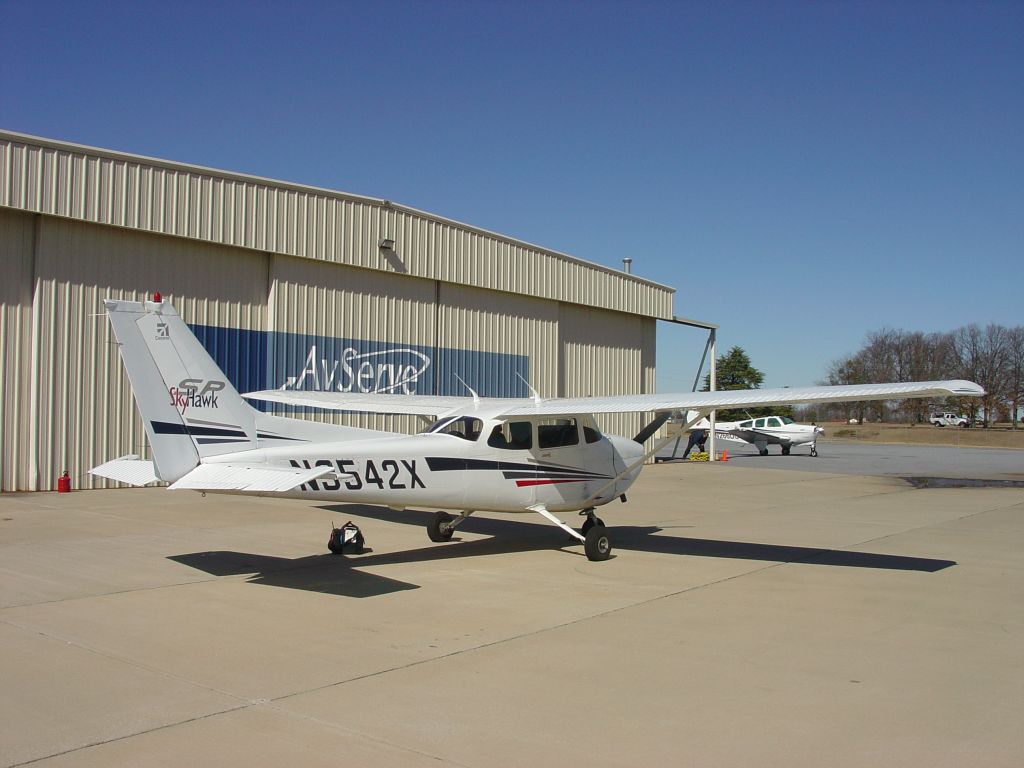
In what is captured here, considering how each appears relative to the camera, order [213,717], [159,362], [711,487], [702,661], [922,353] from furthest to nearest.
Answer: [922,353] < [711,487] < [159,362] < [702,661] < [213,717]

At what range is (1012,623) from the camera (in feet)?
25.8

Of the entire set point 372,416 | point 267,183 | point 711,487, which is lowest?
point 711,487

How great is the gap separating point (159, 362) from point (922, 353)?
9957 centimetres

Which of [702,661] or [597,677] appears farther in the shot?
[702,661]

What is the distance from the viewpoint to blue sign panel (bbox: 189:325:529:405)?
1997cm

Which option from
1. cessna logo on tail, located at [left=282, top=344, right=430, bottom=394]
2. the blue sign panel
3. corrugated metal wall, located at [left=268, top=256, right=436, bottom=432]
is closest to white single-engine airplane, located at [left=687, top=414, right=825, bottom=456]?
the blue sign panel

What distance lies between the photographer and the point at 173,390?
8719 millimetres

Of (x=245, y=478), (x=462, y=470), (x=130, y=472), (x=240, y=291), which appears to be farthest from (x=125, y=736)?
(x=240, y=291)

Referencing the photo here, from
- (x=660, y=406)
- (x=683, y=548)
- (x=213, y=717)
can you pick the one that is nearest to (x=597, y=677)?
(x=213, y=717)

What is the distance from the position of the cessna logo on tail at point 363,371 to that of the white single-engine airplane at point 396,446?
9.32 meters

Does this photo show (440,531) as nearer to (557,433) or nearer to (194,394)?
(557,433)

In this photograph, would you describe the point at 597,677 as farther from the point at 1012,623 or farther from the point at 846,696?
the point at 1012,623

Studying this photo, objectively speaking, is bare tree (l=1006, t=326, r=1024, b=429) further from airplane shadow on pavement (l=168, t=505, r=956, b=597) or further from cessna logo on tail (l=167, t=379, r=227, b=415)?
cessna logo on tail (l=167, t=379, r=227, b=415)

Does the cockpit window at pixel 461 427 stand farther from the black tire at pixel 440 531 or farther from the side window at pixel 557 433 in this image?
the black tire at pixel 440 531
